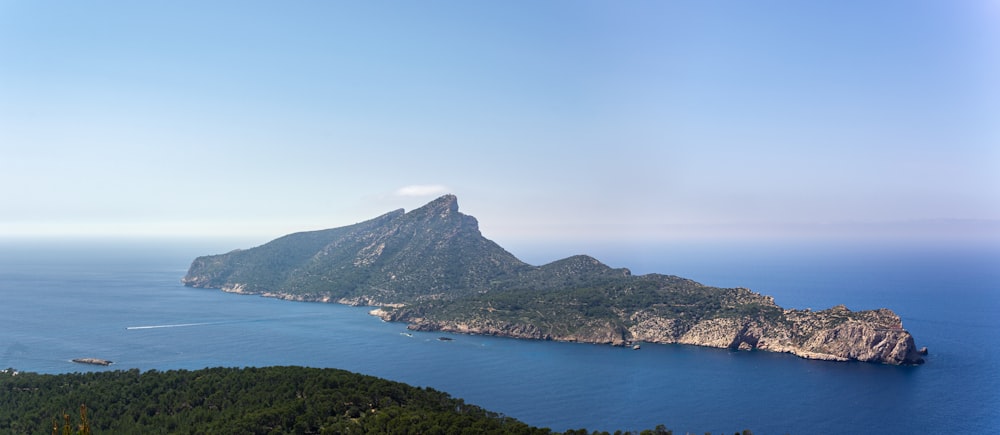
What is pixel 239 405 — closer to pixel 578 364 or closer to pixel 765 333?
pixel 578 364

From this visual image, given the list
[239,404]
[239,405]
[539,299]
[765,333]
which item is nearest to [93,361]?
[239,404]

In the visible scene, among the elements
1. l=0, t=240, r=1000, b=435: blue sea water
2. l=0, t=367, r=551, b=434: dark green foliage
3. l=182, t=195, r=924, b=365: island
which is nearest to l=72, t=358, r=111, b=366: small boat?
l=0, t=240, r=1000, b=435: blue sea water

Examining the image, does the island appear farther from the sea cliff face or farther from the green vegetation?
the green vegetation

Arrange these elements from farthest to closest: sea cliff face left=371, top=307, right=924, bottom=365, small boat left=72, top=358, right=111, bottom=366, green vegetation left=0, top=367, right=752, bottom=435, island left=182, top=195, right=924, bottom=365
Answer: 1. island left=182, top=195, right=924, bottom=365
2. sea cliff face left=371, top=307, right=924, bottom=365
3. small boat left=72, top=358, right=111, bottom=366
4. green vegetation left=0, top=367, right=752, bottom=435

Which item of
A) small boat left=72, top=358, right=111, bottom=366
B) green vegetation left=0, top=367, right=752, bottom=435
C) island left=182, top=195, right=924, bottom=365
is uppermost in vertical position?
island left=182, top=195, right=924, bottom=365

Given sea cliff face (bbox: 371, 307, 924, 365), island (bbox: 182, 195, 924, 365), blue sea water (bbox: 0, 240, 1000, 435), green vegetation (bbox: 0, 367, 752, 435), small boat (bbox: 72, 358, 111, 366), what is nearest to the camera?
green vegetation (bbox: 0, 367, 752, 435)

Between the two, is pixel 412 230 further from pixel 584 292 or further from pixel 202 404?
pixel 202 404

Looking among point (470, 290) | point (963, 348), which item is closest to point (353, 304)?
point (470, 290)
